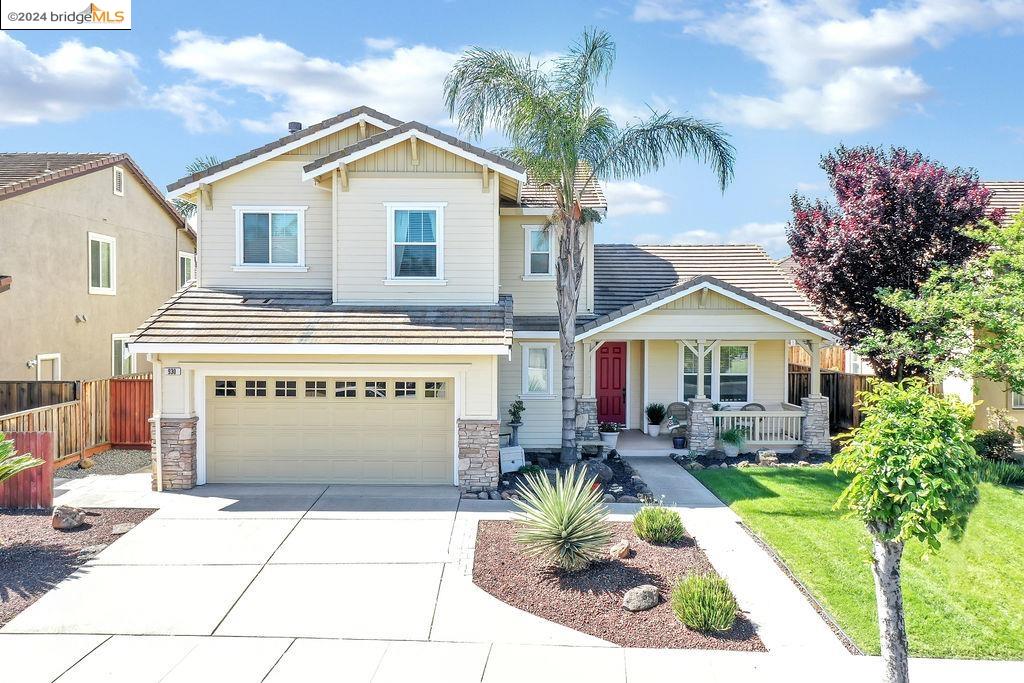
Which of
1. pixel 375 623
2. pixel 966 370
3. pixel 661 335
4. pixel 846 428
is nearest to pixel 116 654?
pixel 375 623

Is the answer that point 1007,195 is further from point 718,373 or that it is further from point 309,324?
point 309,324

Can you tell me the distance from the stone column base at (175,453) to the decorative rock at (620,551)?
8226 millimetres

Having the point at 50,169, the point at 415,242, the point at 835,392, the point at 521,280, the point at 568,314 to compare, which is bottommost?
the point at 835,392

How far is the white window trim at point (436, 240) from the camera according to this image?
14.5m

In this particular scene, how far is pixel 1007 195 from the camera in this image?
70.4ft

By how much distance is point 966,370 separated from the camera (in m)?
14.3

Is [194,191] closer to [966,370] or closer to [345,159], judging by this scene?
[345,159]

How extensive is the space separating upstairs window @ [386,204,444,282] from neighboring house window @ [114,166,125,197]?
39.0 feet

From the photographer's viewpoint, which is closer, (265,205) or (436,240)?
(436,240)

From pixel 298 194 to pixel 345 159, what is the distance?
6.53 ft

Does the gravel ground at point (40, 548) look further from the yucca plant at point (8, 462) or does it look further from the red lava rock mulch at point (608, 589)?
the red lava rock mulch at point (608, 589)

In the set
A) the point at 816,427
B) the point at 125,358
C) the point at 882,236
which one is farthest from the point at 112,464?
the point at 882,236

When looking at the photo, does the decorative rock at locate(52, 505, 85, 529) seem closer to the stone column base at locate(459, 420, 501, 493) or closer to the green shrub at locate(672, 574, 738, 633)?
the stone column base at locate(459, 420, 501, 493)

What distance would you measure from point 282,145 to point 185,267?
13.5m
